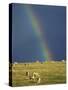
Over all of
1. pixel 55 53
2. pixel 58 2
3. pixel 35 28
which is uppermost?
pixel 58 2

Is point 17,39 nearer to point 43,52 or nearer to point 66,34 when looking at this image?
point 43,52

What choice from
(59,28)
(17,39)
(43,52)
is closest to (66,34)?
(59,28)

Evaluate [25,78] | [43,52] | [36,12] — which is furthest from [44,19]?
[25,78]

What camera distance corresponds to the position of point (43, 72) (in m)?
2.44

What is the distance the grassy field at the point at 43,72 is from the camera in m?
2.36

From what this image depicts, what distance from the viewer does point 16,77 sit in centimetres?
235

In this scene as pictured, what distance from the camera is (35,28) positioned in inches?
95.4

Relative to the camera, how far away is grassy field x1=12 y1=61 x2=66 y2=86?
236cm

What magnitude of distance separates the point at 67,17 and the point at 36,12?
0.27m

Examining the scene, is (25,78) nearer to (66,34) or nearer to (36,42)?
(36,42)

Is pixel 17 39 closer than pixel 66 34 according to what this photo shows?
Yes

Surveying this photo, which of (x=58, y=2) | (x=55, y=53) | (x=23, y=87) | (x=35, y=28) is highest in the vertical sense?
(x=58, y=2)

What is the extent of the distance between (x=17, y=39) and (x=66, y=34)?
16.1 inches

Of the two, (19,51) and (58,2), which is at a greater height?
(58,2)
